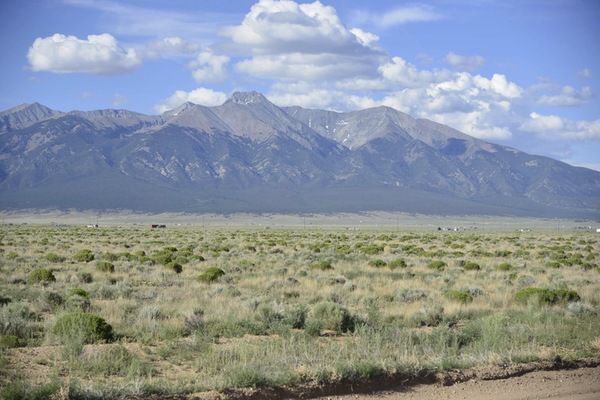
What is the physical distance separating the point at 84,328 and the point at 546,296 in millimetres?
12264

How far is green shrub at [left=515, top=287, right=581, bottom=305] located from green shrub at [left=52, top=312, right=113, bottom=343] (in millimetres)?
11264

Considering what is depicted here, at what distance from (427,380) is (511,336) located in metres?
3.57

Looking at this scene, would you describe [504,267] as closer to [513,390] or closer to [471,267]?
[471,267]

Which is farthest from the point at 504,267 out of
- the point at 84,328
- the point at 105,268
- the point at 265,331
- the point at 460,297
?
the point at 84,328

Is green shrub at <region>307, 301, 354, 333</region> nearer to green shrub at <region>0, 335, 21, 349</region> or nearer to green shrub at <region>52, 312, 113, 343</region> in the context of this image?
green shrub at <region>52, 312, 113, 343</region>

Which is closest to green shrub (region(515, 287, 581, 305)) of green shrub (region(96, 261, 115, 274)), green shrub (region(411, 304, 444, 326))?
Answer: green shrub (region(411, 304, 444, 326))

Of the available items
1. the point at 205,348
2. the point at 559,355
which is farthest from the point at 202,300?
the point at 559,355

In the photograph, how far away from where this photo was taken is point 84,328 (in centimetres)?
1201

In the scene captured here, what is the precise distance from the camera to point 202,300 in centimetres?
1759

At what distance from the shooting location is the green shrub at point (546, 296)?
691 inches

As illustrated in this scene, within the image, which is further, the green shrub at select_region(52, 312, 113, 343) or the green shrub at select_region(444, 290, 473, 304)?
the green shrub at select_region(444, 290, 473, 304)

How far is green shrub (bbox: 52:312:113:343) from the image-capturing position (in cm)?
1187

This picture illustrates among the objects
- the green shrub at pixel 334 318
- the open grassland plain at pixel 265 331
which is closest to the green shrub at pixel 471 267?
the open grassland plain at pixel 265 331

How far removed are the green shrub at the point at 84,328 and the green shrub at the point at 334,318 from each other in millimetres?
4272
